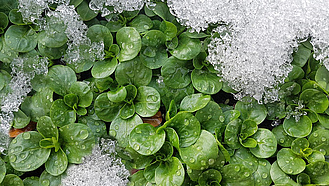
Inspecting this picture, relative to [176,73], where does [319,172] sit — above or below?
below

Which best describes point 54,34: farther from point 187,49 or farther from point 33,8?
point 187,49

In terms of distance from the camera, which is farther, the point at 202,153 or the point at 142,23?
the point at 142,23

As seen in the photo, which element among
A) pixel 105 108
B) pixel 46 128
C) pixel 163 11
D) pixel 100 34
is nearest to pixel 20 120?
pixel 46 128

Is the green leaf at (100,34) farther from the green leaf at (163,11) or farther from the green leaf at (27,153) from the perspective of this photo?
the green leaf at (27,153)

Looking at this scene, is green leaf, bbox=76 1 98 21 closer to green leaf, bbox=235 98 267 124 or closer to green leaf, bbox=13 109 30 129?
green leaf, bbox=13 109 30 129

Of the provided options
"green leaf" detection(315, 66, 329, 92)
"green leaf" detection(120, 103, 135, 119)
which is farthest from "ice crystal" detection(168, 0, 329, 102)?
"green leaf" detection(120, 103, 135, 119)

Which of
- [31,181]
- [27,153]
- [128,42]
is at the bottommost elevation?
[31,181]
